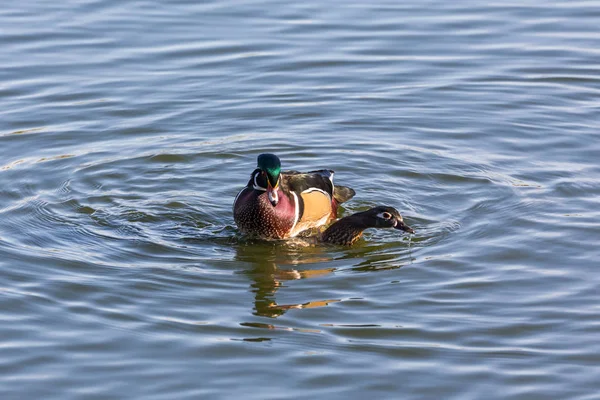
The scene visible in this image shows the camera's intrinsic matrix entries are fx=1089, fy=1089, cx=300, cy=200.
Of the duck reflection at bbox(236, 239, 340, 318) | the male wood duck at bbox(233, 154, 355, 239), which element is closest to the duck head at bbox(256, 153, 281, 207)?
the male wood duck at bbox(233, 154, 355, 239)

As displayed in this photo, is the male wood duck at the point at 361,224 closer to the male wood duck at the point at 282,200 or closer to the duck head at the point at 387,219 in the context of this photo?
the duck head at the point at 387,219

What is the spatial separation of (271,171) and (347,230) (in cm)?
112

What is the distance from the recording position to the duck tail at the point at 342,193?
45.4 feet

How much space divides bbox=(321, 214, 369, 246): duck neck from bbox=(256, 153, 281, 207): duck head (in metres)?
0.78

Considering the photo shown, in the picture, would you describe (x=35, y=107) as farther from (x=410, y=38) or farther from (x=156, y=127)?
(x=410, y=38)

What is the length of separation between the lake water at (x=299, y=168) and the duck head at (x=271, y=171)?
64 cm

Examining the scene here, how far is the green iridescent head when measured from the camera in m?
12.4

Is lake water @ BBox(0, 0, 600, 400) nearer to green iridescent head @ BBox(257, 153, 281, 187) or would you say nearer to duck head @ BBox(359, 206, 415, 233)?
duck head @ BBox(359, 206, 415, 233)

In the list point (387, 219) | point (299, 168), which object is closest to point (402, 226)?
point (387, 219)

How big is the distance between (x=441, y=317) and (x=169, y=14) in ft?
40.5

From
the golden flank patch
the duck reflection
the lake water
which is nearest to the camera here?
the lake water

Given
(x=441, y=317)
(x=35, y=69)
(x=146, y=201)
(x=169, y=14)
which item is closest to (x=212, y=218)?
(x=146, y=201)

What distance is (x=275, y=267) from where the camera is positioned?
1212 centimetres

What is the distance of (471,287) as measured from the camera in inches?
434
